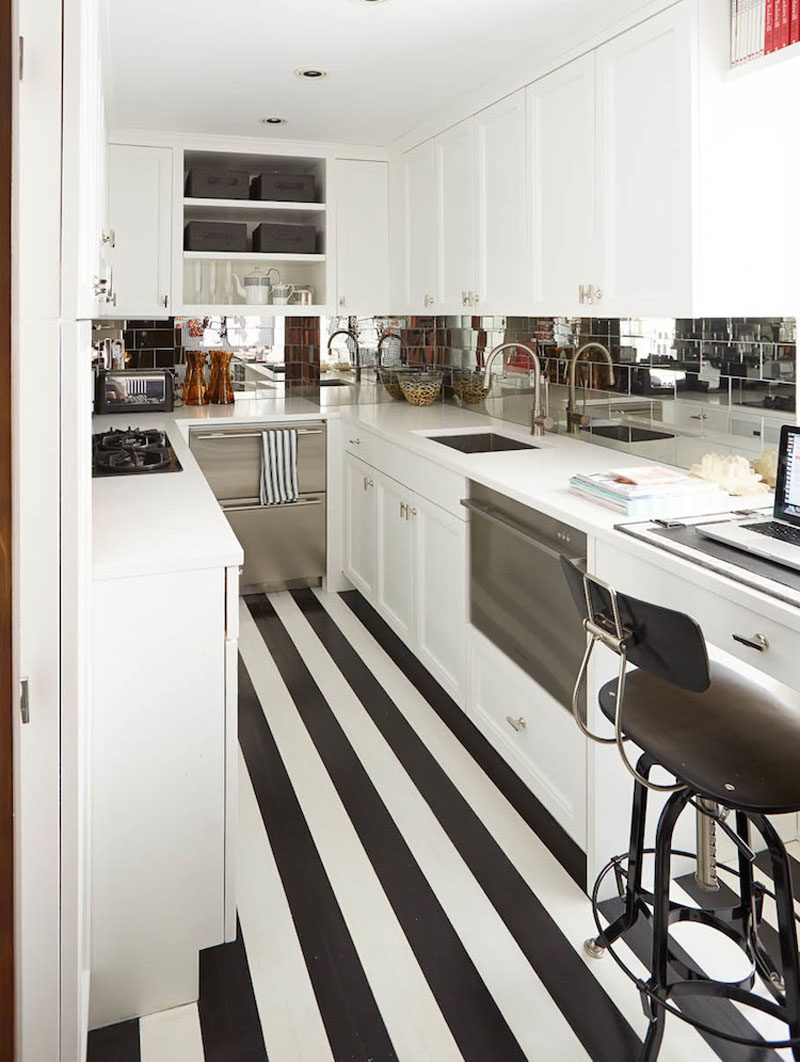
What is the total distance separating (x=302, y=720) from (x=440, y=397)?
222cm

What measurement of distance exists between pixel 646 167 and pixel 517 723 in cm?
162

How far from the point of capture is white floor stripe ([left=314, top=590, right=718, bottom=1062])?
5.64ft

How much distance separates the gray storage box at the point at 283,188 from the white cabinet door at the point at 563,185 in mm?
1732

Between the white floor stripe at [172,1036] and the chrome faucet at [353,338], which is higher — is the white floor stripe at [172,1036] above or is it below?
below

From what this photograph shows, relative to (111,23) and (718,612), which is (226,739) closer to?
(718,612)

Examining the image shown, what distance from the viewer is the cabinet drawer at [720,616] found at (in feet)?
5.00

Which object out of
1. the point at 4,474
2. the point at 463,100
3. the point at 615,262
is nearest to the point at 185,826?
the point at 4,474

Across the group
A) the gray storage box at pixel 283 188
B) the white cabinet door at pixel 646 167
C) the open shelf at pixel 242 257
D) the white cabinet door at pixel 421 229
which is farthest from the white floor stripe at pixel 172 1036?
the gray storage box at pixel 283 188

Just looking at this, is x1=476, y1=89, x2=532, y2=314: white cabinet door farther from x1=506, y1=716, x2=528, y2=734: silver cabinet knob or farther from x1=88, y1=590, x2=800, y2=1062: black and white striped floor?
x1=88, y1=590, x2=800, y2=1062: black and white striped floor

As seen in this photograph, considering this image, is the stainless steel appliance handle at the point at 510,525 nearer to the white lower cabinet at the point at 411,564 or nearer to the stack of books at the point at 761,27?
the white lower cabinet at the point at 411,564

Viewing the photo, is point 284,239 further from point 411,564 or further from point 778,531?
point 778,531

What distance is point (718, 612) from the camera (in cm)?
168

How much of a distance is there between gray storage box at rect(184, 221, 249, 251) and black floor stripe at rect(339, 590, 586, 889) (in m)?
1.96

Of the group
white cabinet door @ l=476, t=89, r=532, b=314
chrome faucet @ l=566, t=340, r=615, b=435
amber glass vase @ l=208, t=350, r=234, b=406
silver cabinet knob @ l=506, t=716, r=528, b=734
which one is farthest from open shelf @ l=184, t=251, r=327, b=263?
silver cabinet knob @ l=506, t=716, r=528, b=734
